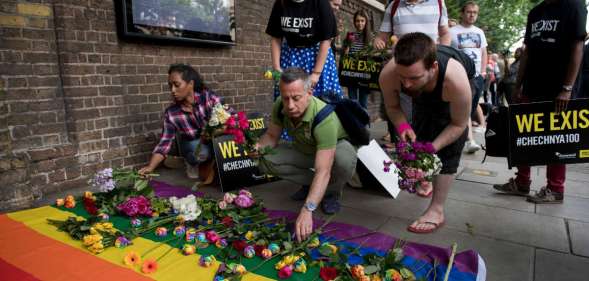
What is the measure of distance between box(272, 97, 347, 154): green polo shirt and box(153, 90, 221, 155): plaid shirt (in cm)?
117

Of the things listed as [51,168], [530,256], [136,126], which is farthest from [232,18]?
[530,256]

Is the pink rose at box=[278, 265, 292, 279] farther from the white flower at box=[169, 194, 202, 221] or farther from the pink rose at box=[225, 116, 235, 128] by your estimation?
the pink rose at box=[225, 116, 235, 128]

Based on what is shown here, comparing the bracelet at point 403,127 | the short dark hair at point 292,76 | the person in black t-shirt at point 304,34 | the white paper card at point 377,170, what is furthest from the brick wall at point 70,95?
the bracelet at point 403,127

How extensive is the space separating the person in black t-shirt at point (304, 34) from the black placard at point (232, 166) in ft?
2.27

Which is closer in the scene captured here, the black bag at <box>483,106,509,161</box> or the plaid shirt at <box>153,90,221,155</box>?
the black bag at <box>483,106,509,161</box>

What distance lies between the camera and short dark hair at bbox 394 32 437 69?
197 cm

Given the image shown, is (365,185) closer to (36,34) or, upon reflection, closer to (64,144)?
(64,144)

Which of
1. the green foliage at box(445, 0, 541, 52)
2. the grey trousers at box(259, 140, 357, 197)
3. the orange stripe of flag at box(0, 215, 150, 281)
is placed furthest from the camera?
the green foliage at box(445, 0, 541, 52)

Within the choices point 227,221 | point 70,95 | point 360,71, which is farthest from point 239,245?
point 360,71

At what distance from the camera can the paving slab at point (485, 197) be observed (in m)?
2.95

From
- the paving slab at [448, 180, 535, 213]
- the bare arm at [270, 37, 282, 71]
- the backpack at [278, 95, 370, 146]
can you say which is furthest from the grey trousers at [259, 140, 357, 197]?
the paving slab at [448, 180, 535, 213]

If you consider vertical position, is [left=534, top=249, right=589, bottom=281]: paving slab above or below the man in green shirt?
below

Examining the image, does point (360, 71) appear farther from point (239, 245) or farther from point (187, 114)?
point (239, 245)

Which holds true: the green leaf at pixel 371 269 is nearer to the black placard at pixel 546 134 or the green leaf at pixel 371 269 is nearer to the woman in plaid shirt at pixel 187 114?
the black placard at pixel 546 134
